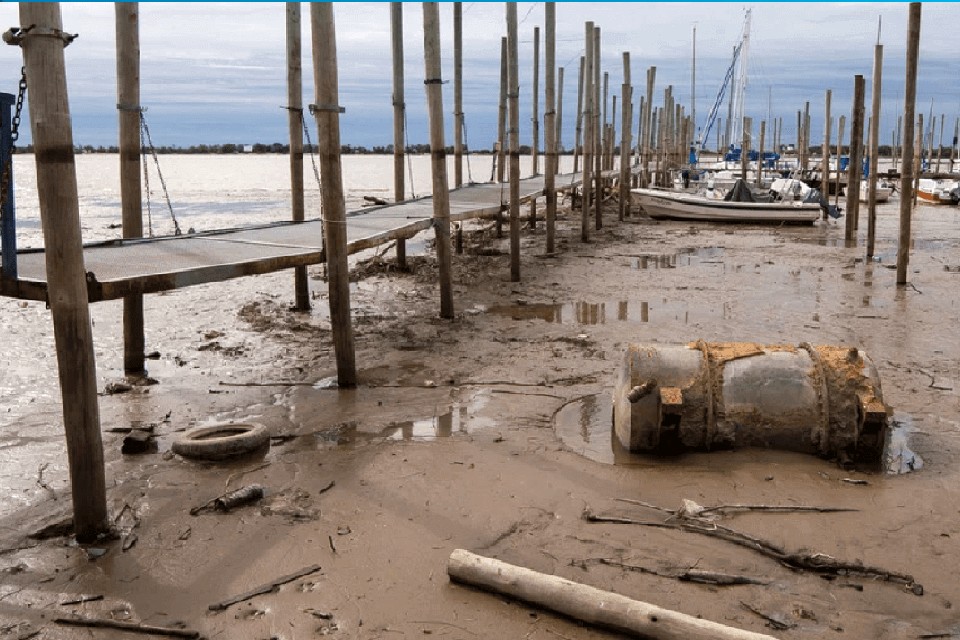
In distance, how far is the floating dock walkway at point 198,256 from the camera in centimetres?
575

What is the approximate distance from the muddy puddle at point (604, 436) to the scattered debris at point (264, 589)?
2.22 meters

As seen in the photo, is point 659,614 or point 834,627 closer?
point 659,614

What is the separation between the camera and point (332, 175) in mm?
7176

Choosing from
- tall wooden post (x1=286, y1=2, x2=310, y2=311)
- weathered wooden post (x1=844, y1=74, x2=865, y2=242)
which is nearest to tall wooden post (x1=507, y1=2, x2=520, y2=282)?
tall wooden post (x1=286, y1=2, x2=310, y2=311)

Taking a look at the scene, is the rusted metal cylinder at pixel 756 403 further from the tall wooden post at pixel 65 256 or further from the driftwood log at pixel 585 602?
the tall wooden post at pixel 65 256

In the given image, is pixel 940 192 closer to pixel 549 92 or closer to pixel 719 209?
pixel 719 209

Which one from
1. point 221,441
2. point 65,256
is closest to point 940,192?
point 221,441

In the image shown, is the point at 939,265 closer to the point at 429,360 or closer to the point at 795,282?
the point at 795,282

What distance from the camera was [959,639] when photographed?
11.6 feet

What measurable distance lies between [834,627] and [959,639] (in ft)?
1.65

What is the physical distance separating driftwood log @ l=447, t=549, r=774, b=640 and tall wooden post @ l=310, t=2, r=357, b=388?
354cm

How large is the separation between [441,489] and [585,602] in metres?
1.73

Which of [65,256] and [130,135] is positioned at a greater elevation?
[130,135]

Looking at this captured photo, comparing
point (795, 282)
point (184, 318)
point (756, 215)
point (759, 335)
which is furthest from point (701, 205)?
point (184, 318)
